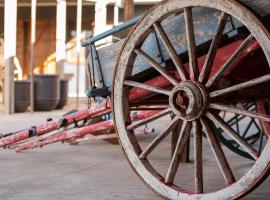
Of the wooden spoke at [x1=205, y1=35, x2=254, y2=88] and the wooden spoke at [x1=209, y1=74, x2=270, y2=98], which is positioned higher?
the wooden spoke at [x1=205, y1=35, x2=254, y2=88]

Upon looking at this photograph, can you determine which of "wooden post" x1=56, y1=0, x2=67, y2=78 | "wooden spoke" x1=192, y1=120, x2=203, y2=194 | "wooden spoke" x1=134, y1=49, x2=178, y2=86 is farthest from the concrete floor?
"wooden post" x1=56, y1=0, x2=67, y2=78

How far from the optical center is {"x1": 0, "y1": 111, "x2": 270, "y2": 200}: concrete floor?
4348 millimetres

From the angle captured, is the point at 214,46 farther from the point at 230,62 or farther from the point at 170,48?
the point at 170,48

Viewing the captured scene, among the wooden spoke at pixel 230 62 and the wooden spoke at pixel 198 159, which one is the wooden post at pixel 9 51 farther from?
the wooden spoke at pixel 230 62

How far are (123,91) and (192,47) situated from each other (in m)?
0.60

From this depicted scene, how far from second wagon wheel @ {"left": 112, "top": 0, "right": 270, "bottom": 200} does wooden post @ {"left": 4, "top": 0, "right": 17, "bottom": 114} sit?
1119cm

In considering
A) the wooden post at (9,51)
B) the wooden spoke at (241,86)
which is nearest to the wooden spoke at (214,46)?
the wooden spoke at (241,86)

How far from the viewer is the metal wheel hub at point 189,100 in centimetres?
348

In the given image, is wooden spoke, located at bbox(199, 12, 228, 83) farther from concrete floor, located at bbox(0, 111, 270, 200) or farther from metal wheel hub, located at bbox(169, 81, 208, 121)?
concrete floor, located at bbox(0, 111, 270, 200)

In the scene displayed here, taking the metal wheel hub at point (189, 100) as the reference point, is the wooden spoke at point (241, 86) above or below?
above

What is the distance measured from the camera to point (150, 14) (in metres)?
3.74

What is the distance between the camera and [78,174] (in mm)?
5348

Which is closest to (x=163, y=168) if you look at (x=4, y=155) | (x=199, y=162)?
(x=4, y=155)

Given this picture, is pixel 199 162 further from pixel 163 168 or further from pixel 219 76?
pixel 163 168
